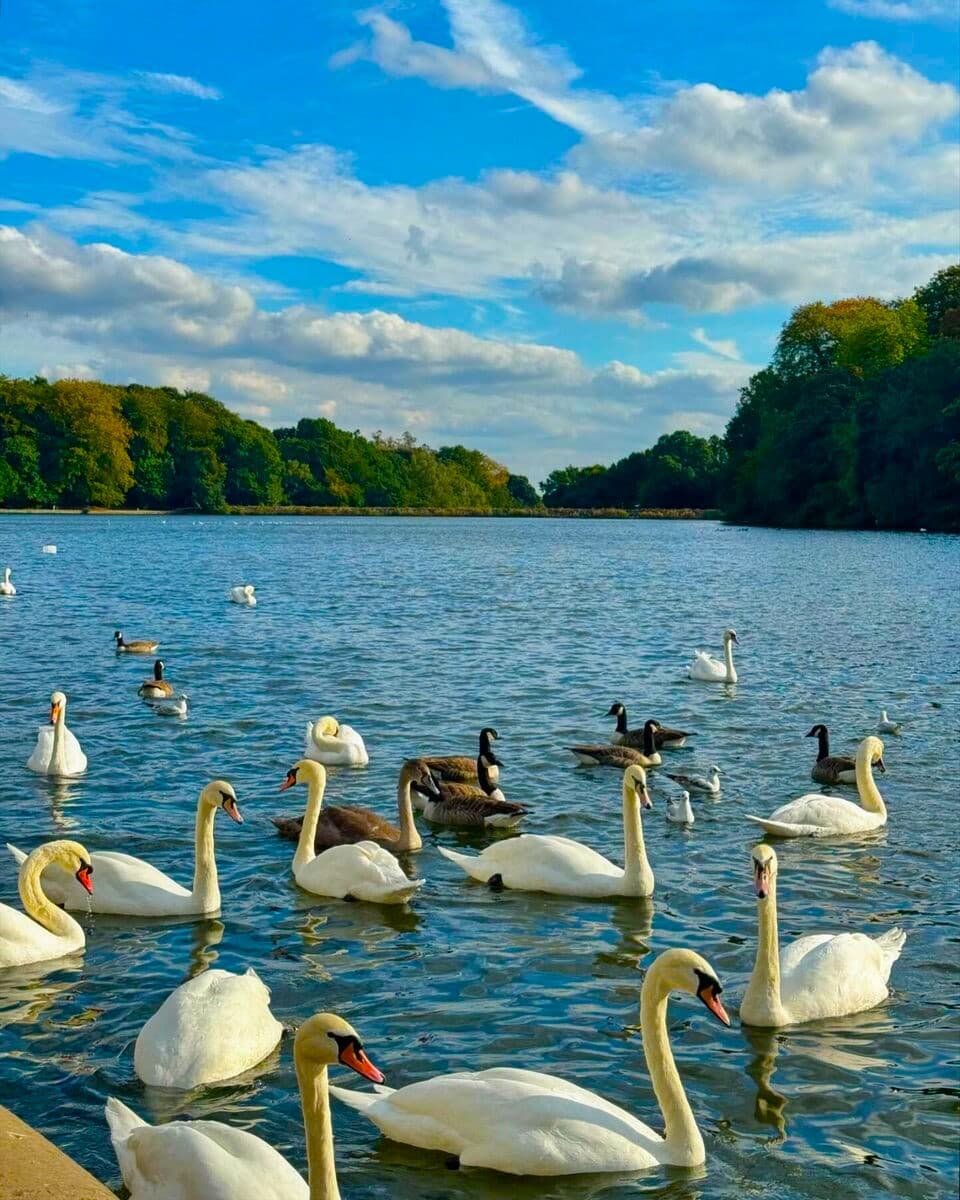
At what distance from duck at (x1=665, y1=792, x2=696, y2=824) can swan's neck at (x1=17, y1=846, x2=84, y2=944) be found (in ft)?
17.6

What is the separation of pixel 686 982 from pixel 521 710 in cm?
→ 1210

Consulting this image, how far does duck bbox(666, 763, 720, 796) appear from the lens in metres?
13.3

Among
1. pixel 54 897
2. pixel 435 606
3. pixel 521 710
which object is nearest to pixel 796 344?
A: pixel 435 606

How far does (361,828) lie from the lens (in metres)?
11.3

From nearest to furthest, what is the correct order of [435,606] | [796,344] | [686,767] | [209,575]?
[686,767] → [435,606] → [209,575] → [796,344]

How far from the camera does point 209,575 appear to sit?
48906mm

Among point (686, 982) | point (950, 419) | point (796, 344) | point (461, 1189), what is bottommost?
point (461, 1189)

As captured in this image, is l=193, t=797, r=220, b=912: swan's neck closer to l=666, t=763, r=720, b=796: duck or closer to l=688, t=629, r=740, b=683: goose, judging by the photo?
l=666, t=763, r=720, b=796: duck

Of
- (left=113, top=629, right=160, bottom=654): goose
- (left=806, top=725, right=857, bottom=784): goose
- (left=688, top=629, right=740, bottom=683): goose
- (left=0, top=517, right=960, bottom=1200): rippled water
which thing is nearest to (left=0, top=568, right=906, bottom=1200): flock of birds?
(left=0, top=517, right=960, bottom=1200): rippled water

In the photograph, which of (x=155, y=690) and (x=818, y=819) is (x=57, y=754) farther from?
(x=818, y=819)

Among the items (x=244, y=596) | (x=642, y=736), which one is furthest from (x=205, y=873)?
(x=244, y=596)

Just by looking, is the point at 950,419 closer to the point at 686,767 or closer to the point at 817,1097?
the point at 686,767

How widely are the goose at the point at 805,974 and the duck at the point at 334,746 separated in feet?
23.0

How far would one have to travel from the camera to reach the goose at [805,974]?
24.6 feet
